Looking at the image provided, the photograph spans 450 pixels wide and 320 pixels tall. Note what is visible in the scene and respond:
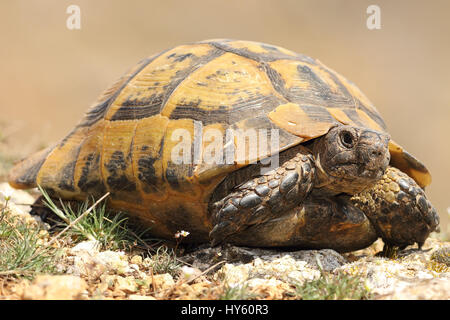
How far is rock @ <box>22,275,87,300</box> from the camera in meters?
2.23

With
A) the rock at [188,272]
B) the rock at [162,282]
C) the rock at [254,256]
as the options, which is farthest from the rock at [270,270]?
the rock at [162,282]

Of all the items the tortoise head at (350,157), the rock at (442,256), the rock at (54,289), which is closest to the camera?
the rock at (54,289)

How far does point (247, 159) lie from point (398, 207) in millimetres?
1325

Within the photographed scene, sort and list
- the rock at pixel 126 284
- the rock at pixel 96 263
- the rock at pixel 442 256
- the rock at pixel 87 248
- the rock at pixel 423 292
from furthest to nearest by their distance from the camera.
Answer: the rock at pixel 442 256, the rock at pixel 87 248, the rock at pixel 96 263, the rock at pixel 126 284, the rock at pixel 423 292

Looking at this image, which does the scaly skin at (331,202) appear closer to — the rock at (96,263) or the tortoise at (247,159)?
the tortoise at (247,159)

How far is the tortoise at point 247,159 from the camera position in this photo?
10.6 feet

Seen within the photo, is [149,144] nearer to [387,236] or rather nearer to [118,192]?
[118,192]

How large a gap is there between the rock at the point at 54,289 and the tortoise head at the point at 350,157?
6.06 feet

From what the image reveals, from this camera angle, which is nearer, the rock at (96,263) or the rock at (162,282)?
the rock at (162,282)

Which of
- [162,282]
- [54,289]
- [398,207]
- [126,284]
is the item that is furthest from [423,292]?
[54,289]

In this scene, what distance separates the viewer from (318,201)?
349cm

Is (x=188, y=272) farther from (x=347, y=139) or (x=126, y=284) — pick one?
(x=347, y=139)

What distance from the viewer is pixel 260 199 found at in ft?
10.2

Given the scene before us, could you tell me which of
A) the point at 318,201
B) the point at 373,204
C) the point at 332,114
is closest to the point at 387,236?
the point at 373,204
